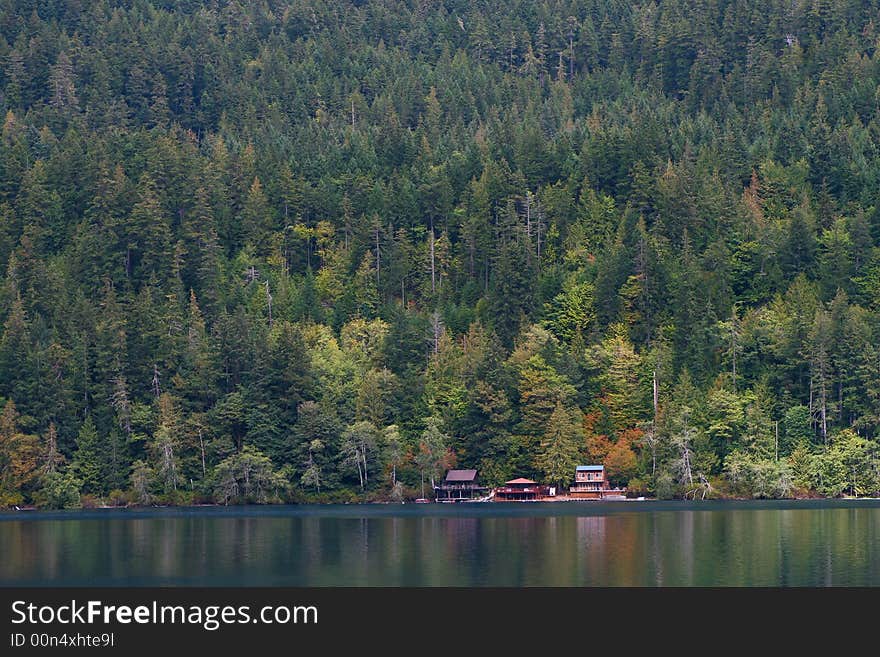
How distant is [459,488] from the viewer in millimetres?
131375

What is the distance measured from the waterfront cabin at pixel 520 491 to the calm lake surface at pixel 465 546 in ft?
33.9

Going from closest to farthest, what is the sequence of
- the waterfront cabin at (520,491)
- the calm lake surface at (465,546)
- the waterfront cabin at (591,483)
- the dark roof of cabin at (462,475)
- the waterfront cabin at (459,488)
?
the calm lake surface at (465,546) < the waterfront cabin at (591,483) < the waterfront cabin at (520,491) < the dark roof of cabin at (462,475) < the waterfront cabin at (459,488)

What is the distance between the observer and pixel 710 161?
166875 millimetres

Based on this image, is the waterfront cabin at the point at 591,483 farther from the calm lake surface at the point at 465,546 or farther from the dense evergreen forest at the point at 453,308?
the calm lake surface at the point at 465,546

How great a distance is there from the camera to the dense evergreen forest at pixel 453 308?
13112cm

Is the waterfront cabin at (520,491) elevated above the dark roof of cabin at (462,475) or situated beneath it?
situated beneath

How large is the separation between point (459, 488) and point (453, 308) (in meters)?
29.7

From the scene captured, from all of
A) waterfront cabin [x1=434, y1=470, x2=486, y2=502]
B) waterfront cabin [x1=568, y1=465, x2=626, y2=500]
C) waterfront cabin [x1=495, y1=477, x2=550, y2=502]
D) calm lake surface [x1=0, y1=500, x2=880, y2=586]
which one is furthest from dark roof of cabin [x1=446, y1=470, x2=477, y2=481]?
calm lake surface [x1=0, y1=500, x2=880, y2=586]

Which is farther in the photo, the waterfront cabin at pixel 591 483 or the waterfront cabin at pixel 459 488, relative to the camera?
the waterfront cabin at pixel 459 488

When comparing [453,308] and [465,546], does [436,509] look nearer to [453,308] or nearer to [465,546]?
[465,546]

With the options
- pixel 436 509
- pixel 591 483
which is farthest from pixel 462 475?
pixel 436 509

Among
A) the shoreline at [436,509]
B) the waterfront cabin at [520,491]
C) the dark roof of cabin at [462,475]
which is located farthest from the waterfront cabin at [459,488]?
the shoreline at [436,509]

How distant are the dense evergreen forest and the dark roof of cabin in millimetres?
1423

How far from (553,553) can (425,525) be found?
23.4 meters
